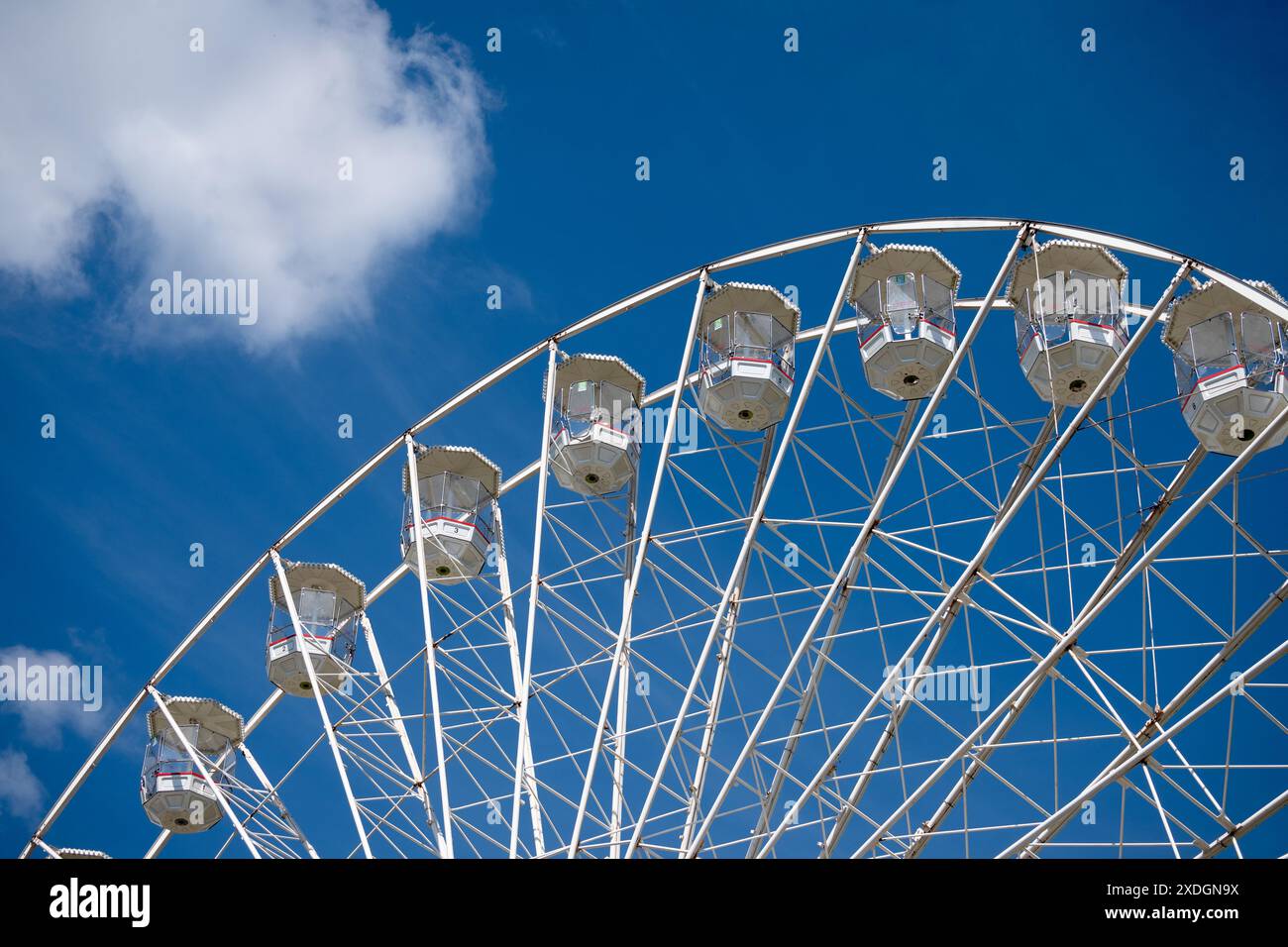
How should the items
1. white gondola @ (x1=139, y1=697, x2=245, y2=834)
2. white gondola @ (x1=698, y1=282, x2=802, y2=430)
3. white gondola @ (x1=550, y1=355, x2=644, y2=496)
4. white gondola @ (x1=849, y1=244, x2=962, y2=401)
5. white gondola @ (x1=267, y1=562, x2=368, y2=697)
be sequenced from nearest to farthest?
white gondola @ (x1=849, y1=244, x2=962, y2=401) < white gondola @ (x1=698, y1=282, x2=802, y2=430) < white gondola @ (x1=550, y1=355, x2=644, y2=496) < white gondola @ (x1=267, y1=562, x2=368, y2=697) < white gondola @ (x1=139, y1=697, x2=245, y2=834)

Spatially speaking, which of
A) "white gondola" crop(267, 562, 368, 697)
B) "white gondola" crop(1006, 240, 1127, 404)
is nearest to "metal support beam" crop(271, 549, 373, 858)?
"white gondola" crop(267, 562, 368, 697)

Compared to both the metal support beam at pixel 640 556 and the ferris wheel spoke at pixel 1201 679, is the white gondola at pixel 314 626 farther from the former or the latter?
the ferris wheel spoke at pixel 1201 679

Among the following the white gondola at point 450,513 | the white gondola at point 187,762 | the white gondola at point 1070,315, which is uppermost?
the white gondola at point 1070,315

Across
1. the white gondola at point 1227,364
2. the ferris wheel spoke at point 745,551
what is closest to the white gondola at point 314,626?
the ferris wheel spoke at point 745,551

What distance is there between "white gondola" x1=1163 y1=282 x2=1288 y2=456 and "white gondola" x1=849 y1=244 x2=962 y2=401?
351cm

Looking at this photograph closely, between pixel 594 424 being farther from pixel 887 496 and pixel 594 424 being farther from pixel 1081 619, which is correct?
pixel 1081 619

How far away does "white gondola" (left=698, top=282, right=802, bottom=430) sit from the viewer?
24547mm

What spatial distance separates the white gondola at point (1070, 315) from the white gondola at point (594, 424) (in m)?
7.31

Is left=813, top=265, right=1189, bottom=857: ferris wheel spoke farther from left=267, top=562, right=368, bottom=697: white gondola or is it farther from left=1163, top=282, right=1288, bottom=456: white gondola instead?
left=267, top=562, right=368, bottom=697: white gondola

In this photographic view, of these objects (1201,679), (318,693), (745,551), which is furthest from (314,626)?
(1201,679)

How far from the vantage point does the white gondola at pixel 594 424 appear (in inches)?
1026
